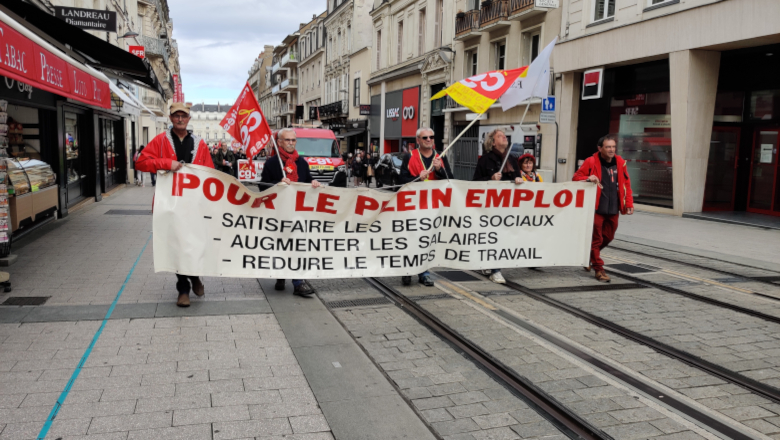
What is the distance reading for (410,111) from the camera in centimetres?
3631

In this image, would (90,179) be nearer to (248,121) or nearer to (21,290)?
(21,290)

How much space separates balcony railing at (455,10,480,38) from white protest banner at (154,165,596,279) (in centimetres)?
2173

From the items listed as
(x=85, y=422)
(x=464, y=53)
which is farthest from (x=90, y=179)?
(x=464, y=53)

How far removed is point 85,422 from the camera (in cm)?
355

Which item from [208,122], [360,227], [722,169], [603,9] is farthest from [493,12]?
[208,122]

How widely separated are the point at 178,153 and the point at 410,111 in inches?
1210

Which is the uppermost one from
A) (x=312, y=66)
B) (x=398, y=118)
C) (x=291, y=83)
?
(x=312, y=66)

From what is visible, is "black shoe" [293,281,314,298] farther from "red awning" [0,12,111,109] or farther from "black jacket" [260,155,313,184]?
"red awning" [0,12,111,109]

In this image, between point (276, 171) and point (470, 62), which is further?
point (470, 62)

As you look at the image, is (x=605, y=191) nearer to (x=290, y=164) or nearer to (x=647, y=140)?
(x=290, y=164)

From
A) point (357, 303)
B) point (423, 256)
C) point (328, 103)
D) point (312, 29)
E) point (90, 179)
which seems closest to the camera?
point (357, 303)

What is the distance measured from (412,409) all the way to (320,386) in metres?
0.71

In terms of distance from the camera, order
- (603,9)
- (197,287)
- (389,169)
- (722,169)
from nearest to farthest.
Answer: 1. (197,287)
2. (722,169)
3. (603,9)
4. (389,169)

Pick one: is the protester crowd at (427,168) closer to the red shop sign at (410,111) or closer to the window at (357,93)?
the red shop sign at (410,111)
